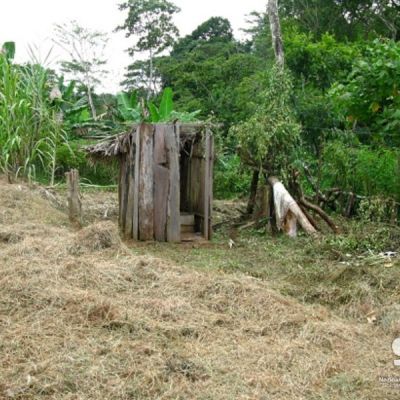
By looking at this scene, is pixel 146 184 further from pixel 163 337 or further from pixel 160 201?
pixel 163 337

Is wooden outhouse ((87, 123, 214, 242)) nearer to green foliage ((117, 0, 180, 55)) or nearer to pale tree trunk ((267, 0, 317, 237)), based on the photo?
pale tree trunk ((267, 0, 317, 237))

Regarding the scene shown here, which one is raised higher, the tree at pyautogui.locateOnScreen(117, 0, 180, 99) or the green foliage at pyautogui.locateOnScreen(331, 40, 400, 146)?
the tree at pyautogui.locateOnScreen(117, 0, 180, 99)

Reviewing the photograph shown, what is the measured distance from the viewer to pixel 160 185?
23.1ft

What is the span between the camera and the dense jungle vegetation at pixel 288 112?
7.45 metres

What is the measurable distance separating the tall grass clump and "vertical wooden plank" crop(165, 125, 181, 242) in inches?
104

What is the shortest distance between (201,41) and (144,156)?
17059 millimetres

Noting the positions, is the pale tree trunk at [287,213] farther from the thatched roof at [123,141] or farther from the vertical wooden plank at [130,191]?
the vertical wooden plank at [130,191]

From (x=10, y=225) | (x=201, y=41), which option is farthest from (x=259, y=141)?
(x=201, y=41)

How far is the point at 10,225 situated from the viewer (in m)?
6.36

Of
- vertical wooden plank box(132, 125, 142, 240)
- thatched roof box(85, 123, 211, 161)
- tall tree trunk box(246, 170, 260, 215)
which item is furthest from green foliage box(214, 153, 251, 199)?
vertical wooden plank box(132, 125, 142, 240)

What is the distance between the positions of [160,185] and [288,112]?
8.13 ft

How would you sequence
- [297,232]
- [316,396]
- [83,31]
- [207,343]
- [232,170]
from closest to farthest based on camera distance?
[316,396] → [207,343] → [297,232] → [232,170] → [83,31]

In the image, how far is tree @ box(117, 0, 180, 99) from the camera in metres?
22.9

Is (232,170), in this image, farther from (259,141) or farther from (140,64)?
(140,64)
